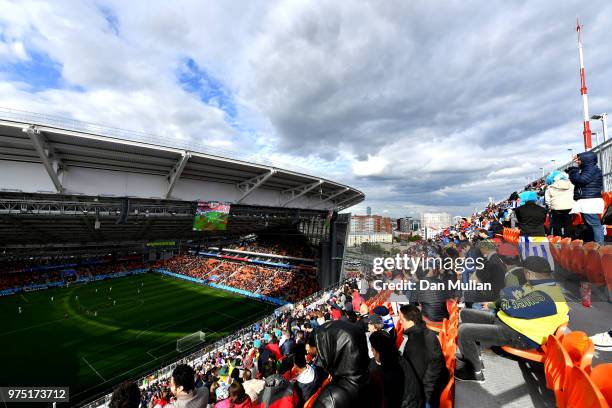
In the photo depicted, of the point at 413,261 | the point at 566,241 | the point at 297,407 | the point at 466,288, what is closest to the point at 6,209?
the point at 297,407

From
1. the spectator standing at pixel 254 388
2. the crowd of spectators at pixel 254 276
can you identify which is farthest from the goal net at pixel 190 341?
the spectator standing at pixel 254 388

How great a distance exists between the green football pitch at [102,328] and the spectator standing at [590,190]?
1943cm

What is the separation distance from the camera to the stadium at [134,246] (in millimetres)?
10790

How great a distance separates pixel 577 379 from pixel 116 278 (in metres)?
50.1

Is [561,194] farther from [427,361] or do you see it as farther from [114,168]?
[114,168]

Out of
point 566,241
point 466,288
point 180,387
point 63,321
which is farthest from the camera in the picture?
point 63,321

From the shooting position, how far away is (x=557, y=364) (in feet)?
7.77

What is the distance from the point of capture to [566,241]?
165 inches

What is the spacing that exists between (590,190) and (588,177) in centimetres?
23

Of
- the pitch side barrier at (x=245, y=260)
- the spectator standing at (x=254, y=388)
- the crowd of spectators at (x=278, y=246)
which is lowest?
the pitch side barrier at (x=245, y=260)

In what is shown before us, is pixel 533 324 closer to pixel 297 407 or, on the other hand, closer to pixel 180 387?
pixel 297 407

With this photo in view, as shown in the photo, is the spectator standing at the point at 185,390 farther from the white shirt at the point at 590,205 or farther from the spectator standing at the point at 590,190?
the white shirt at the point at 590,205

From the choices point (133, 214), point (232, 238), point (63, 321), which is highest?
point (133, 214)

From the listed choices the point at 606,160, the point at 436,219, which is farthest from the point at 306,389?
the point at 436,219
